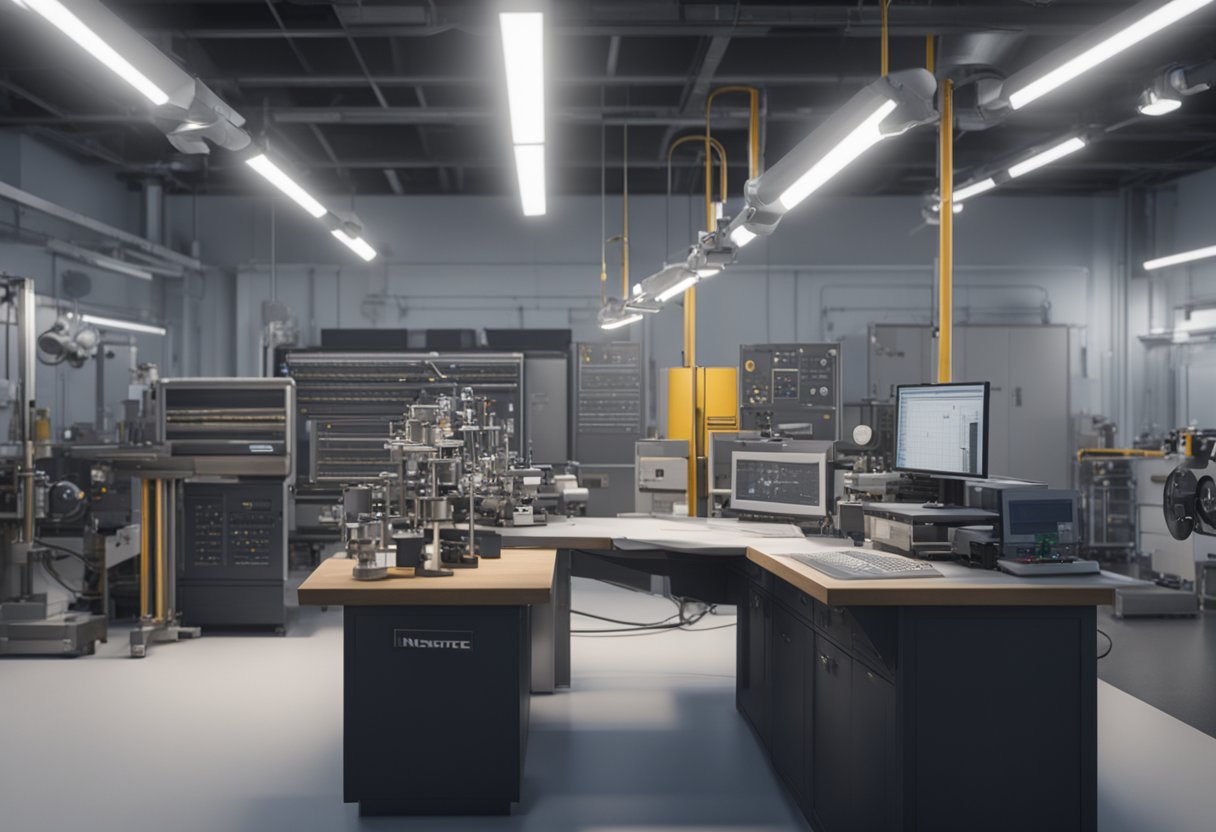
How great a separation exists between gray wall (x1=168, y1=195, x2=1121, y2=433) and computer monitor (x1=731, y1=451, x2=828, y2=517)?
5.37 m

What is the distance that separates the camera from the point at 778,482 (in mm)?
3785

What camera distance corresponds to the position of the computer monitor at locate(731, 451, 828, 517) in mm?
3617

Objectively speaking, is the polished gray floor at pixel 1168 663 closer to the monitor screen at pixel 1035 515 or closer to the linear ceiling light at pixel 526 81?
the monitor screen at pixel 1035 515

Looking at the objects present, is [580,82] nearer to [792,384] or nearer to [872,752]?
[792,384]

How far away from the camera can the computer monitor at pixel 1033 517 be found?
2627 millimetres

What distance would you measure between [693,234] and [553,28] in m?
4.67

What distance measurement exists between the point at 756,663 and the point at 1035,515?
143cm

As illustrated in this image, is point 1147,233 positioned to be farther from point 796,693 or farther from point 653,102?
point 796,693

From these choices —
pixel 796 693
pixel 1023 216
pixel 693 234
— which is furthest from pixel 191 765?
pixel 1023 216

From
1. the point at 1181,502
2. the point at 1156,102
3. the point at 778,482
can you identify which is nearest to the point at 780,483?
the point at 778,482

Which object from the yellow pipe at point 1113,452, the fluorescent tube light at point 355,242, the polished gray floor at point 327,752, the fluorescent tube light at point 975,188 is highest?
the fluorescent tube light at point 975,188

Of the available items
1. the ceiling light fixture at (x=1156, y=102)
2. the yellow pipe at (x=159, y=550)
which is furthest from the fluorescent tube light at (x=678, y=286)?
the yellow pipe at (x=159, y=550)

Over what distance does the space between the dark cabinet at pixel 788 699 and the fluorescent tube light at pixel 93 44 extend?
2.97 meters

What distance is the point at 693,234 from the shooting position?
934cm
